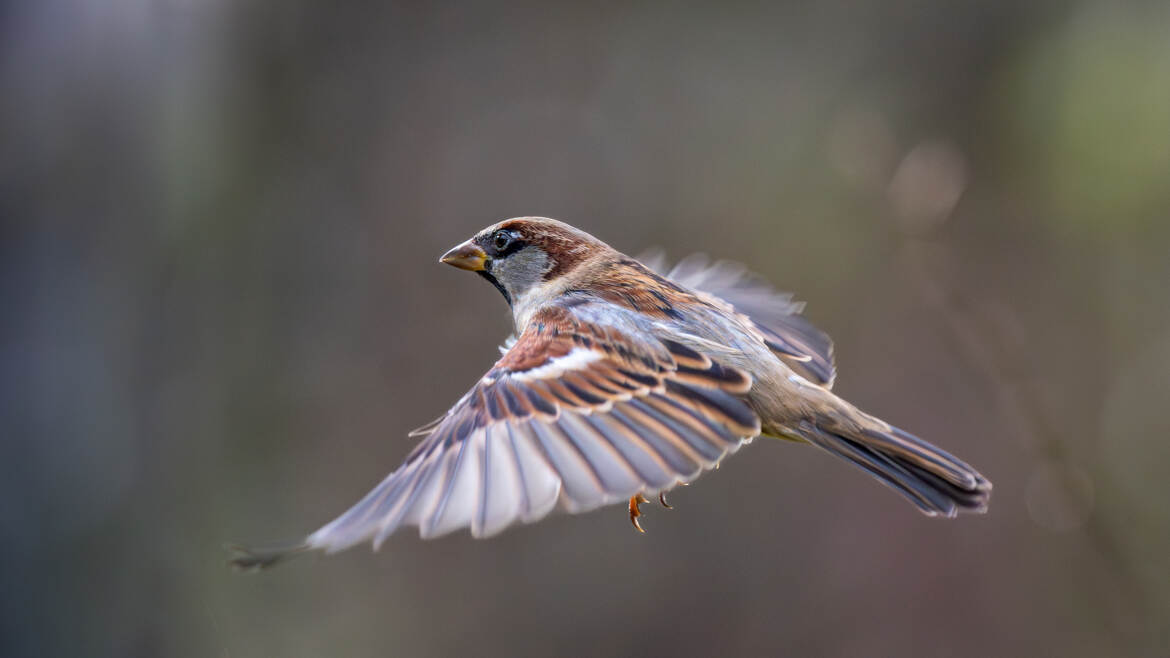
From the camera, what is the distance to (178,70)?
5.58 metres

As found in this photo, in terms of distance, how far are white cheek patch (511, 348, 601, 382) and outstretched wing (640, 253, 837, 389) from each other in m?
0.80

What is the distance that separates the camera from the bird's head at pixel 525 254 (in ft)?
12.1

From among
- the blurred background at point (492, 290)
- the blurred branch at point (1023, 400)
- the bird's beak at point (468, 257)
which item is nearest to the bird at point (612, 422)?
the bird's beak at point (468, 257)

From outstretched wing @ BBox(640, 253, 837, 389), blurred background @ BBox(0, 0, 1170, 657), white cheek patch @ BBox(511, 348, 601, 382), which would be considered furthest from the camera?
blurred background @ BBox(0, 0, 1170, 657)

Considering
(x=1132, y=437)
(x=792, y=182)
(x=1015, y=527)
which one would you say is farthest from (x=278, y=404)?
(x=1132, y=437)

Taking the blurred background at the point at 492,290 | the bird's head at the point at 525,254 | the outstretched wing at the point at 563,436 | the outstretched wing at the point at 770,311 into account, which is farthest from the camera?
the blurred background at the point at 492,290

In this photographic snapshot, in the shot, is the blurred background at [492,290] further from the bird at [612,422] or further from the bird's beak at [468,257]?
the bird at [612,422]

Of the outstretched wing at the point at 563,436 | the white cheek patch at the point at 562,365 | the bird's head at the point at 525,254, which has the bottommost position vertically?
the outstretched wing at the point at 563,436

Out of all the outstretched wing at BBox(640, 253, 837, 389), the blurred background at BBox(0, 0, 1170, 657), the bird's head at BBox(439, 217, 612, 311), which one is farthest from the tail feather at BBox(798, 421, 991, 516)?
the blurred background at BBox(0, 0, 1170, 657)

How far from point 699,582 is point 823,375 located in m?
2.33

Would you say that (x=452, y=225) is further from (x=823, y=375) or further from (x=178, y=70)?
(x=823, y=375)

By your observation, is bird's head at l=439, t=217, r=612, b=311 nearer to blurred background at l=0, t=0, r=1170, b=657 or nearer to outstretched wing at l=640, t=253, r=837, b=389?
outstretched wing at l=640, t=253, r=837, b=389

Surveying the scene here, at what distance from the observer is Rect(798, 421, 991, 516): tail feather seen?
278 centimetres

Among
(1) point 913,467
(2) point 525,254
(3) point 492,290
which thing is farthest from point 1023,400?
(3) point 492,290
